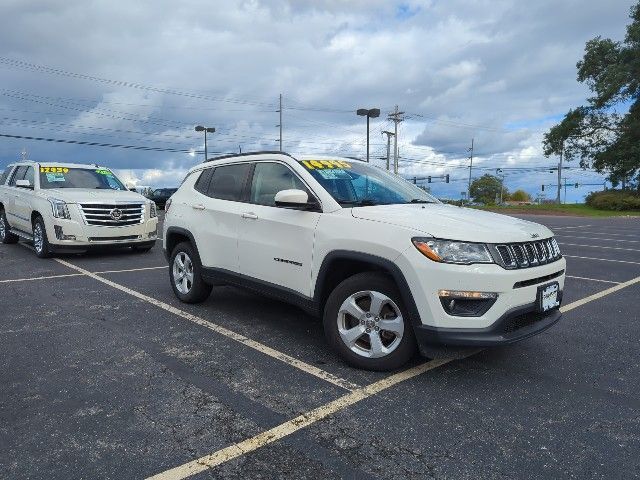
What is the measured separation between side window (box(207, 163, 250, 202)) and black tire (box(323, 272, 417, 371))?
1.72m

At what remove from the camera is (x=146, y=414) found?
10.2 ft

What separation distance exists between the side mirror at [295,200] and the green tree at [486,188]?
429 ft

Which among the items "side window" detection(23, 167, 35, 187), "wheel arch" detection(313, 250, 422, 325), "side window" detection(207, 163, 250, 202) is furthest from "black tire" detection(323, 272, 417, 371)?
"side window" detection(23, 167, 35, 187)

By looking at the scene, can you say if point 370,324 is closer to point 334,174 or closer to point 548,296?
point 548,296

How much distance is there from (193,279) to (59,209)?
189 inches

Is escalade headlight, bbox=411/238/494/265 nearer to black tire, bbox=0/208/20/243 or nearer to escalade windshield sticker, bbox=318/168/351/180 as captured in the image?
escalade windshield sticker, bbox=318/168/351/180

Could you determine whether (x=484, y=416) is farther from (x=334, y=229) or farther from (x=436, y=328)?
(x=334, y=229)

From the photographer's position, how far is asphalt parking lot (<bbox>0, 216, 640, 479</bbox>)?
8.59 ft

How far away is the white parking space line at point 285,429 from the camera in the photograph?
100 inches

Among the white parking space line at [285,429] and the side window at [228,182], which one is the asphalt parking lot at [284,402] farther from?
the side window at [228,182]

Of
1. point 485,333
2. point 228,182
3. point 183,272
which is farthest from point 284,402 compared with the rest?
point 183,272

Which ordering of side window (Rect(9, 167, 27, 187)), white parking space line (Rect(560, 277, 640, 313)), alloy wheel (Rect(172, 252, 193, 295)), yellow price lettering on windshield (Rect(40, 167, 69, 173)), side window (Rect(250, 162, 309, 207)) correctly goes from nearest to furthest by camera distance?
1. side window (Rect(250, 162, 309, 207))
2. alloy wheel (Rect(172, 252, 193, 295))
3. white parking space line (Rect(560, 277, 640, 313))
4. yellow price lettering on windshield (Rect(40, 167, 69, 173))
5. side window (Rect(9, 167, 27, 187))

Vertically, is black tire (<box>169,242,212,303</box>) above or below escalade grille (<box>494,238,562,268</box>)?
below

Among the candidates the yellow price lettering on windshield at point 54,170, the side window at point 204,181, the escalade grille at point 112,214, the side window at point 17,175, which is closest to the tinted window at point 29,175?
the side window at point 17,175
